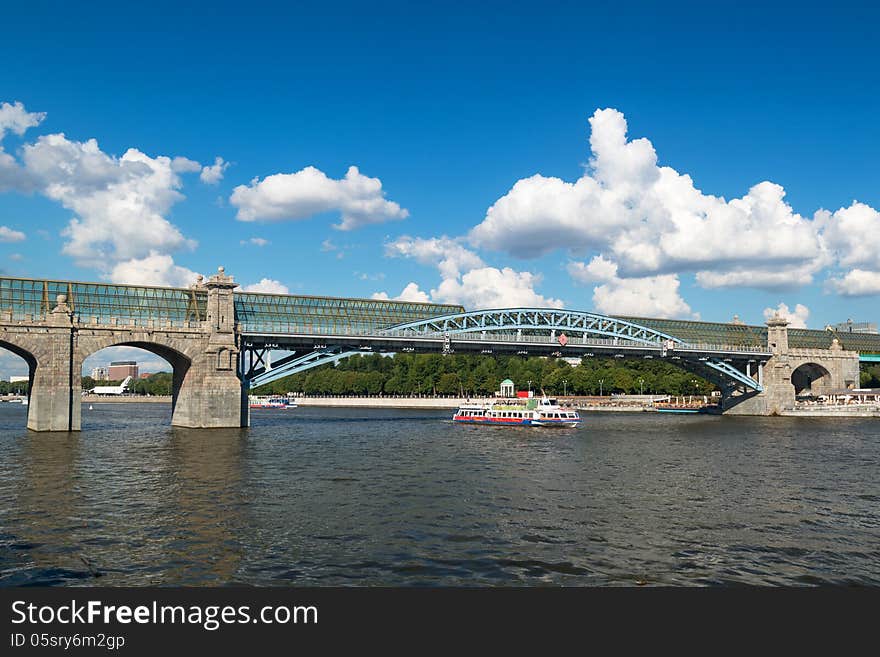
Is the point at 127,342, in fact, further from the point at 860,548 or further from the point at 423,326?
the point at 860,548

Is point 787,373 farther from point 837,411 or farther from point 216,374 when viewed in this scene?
point 216,374

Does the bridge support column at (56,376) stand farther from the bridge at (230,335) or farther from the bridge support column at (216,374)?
the bridge support column at (216,374)

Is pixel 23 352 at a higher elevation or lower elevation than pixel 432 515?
higher

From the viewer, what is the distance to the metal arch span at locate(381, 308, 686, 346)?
82.7 metres

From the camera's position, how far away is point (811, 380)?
396 feet

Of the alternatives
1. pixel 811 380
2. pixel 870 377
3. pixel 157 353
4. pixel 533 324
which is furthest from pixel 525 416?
pixel 870 377

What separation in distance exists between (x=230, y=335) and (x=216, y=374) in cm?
356

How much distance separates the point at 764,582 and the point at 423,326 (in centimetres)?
6838

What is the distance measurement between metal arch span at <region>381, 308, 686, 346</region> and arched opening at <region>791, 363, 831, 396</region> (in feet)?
106

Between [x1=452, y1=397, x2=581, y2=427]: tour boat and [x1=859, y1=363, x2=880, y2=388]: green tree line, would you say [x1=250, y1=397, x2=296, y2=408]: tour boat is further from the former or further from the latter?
[x1=859, y1=363, x2=880, y2=388]: green tree line

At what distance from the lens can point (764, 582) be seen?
18.2 m

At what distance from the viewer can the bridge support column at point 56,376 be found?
5756 cm

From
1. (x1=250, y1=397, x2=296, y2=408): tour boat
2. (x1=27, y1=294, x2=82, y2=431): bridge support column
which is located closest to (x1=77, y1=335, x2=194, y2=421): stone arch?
(x1=27, y1=294, x2=82, y2=431): bridge support column

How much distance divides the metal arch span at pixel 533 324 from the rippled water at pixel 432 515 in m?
32.5
